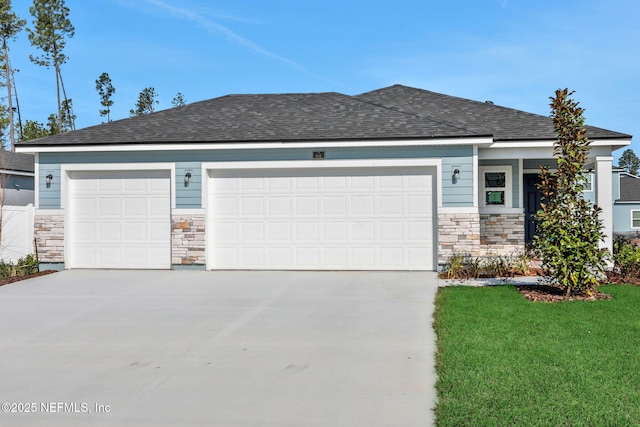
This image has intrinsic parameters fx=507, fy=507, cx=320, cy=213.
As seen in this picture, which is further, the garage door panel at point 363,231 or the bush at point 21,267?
the garage door panel at point 363,231

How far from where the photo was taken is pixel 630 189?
3181 centimetres

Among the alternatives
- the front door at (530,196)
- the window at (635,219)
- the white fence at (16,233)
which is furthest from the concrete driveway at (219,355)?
the window at (635,219)

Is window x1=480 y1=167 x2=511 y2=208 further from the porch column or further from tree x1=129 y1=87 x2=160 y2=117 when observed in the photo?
tree x1=129 y1=87 x2=160 y2=117

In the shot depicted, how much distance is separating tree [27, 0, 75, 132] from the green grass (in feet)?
111

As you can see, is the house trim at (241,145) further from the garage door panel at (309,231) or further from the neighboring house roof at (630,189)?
the neighboring house roof at (630,189)

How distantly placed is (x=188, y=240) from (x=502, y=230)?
8436 millimetres

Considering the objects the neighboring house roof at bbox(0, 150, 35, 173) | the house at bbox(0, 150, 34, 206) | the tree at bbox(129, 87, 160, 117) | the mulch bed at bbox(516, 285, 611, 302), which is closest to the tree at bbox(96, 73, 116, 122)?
the tree at bbox(129, 87, 160, 117)

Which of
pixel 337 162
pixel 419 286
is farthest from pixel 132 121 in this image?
pixel 419 286

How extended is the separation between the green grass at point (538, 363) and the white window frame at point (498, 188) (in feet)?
21.2

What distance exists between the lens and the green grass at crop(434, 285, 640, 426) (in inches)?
148

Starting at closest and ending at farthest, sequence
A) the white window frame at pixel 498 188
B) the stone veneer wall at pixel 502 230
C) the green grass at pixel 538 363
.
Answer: the green grass at pixel 538 363
the stone veneer wall at pixel 502 230
the white window frame at pixel 498 188

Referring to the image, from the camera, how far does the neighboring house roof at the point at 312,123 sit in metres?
11.6

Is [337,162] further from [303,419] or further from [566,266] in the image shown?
[303,419]

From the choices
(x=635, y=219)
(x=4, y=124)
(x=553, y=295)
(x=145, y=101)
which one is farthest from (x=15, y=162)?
(x=635, y=219)
